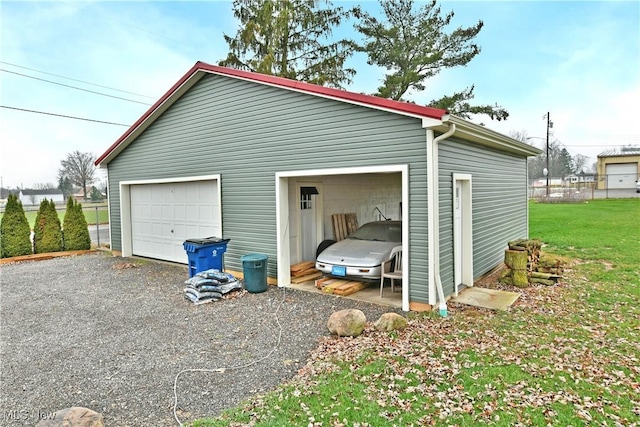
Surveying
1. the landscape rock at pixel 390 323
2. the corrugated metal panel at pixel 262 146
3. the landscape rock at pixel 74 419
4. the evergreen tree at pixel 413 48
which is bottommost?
the landscape rock at pixel 390 323

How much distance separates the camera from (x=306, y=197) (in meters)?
8.73

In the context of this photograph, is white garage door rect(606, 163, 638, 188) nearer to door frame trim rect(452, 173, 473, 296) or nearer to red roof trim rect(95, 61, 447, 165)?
door frame trim rect(452, 173, 473, 296)

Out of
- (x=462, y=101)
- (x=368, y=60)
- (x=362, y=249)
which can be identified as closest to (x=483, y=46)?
(x=462, y=101)

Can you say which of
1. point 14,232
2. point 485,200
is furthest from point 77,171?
point 485,200

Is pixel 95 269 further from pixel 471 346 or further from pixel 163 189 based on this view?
pixel 471 346

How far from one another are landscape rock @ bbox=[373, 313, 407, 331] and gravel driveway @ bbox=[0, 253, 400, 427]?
56 centimetres

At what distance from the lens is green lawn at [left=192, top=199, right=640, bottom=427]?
3068mm

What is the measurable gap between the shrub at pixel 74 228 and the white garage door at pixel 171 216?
2749 mm

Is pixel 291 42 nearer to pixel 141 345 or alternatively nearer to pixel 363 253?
pixel 363 253

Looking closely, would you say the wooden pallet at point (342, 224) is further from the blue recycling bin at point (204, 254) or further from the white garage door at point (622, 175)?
the white garage door at point (622, 175)

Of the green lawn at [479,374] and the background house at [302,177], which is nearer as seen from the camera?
the green lawn at [479,374]

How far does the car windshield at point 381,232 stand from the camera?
769 cm

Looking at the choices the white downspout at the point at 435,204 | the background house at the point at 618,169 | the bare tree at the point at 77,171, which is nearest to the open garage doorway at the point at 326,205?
the white downspout at the point at 435,204

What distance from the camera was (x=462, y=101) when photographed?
18.0 m
